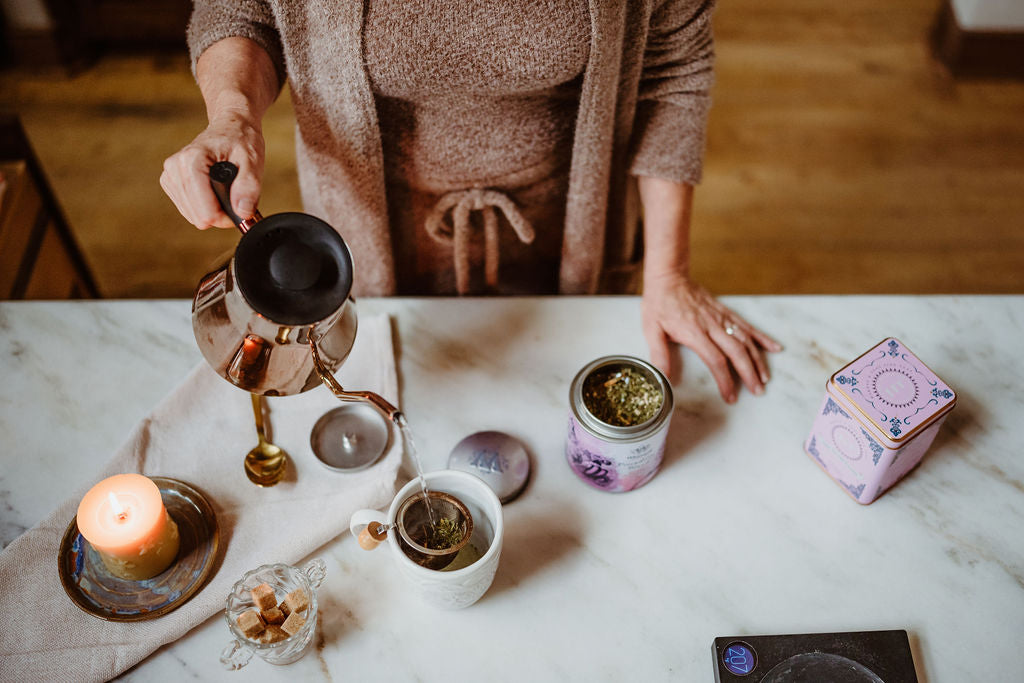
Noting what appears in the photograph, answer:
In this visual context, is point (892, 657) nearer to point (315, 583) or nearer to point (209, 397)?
point (315, 583)

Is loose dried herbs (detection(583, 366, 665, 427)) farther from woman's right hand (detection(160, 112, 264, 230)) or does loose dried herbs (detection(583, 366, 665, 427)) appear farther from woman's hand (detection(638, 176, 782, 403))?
woman's right hand (detection(160, 112, 264, 230))

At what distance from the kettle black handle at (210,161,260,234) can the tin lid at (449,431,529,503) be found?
0.34 meters

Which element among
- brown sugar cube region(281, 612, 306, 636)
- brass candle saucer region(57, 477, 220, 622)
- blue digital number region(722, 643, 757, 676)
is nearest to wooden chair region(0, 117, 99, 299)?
brass candle saucer region(57, 477, 220, 622)

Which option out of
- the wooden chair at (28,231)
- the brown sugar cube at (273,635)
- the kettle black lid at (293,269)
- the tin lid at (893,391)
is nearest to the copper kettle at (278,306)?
the kettle black lid at (293,269)

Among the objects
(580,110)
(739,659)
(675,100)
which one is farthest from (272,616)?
(675,100)

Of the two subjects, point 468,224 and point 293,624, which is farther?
point 468,224

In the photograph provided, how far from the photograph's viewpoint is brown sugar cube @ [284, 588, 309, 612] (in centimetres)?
73

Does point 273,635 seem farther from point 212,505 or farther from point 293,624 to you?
point 212,505

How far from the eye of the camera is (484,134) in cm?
102

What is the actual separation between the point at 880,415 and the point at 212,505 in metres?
0.71

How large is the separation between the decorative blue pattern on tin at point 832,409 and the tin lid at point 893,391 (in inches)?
0.7

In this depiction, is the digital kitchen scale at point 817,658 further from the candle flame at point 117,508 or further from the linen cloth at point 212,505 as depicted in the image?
the candle flame at point 117,508

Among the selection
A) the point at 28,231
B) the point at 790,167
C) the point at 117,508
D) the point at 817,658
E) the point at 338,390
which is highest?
the point at 338,390

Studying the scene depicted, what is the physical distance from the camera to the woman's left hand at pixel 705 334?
0.95 metres
